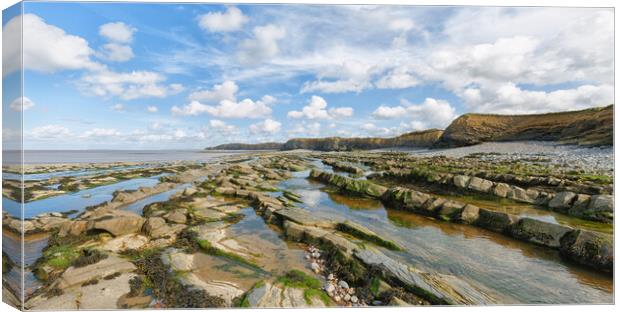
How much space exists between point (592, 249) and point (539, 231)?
977 millimetres

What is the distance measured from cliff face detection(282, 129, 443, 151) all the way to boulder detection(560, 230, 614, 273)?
3.74 meters

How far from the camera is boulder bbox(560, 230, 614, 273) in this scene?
190 inches

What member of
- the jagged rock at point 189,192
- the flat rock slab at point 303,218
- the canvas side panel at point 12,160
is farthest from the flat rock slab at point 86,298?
the jagged rock at point 189,192

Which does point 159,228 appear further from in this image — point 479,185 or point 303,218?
point 479,185

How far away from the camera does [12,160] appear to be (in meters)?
4.63

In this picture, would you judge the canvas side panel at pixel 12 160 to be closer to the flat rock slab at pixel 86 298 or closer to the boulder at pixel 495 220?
the flat rock slab at pixel 86 298

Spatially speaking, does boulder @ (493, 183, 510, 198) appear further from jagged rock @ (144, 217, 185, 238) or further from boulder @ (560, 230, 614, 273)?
jagged rock @ (144, 217, 185, 238)

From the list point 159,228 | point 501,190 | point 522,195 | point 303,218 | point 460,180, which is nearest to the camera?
point 159,228

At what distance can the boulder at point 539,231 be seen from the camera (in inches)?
219

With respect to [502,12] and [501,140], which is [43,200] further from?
[501,140]

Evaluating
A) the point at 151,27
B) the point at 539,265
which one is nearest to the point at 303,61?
the point at 151,27

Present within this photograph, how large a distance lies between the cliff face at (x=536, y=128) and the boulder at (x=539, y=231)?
2.11m

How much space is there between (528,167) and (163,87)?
10705mm

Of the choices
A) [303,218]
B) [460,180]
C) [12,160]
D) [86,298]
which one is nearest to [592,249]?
[460,180]
